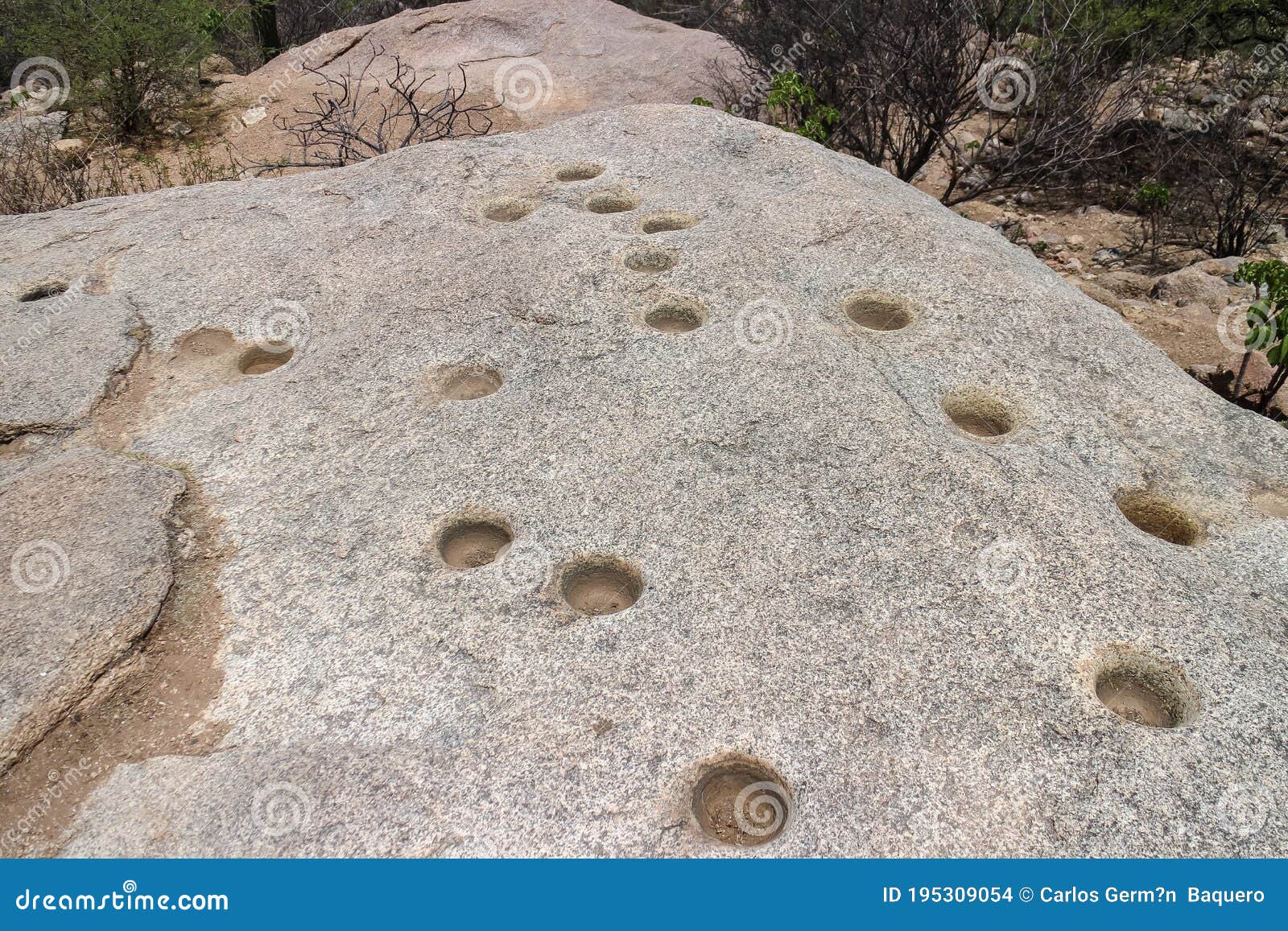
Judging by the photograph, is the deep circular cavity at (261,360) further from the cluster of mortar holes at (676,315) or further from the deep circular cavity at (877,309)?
the deep circular cavity at (877,309)

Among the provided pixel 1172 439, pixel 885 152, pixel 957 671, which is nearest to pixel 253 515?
pixel 957 671

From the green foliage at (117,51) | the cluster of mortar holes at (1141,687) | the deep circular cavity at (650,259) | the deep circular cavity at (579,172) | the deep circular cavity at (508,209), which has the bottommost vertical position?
the green foliage at (117,51)

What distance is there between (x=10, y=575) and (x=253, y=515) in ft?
2.17

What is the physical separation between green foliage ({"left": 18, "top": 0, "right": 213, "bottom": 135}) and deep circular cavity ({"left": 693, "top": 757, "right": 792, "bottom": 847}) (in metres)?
9.58

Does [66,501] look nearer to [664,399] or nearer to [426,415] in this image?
[426,415]

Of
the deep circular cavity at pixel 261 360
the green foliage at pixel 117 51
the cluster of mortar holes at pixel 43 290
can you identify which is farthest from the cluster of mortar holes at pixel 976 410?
the green foliage at pixel 117 51

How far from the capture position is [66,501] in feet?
9.49

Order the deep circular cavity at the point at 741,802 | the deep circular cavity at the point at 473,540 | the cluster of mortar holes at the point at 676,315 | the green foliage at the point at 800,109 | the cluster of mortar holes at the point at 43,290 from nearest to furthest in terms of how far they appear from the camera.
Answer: the deep circular cavity at the point at 741,802, the deep circular cavity at the point at 473,540, the cluster of mortar holes at the point at 676,315, the cluster of mortar holes at the point at 43,290, the green foliage at the point at 800,109

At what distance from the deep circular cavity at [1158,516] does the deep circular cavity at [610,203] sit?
2.46 meters

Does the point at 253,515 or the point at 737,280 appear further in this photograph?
the point at 737,280

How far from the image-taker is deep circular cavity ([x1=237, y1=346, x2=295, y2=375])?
361 cm

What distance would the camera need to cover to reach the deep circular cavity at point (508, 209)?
431 cm

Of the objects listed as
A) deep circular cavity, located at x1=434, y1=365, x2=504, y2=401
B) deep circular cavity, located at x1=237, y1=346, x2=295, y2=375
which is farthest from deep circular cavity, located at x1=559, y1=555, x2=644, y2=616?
deep circular cavity, located at x1=237, y1=346, x2=295, y2=375

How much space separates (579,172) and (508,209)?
0.49m
